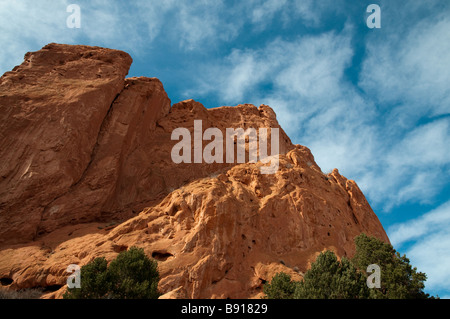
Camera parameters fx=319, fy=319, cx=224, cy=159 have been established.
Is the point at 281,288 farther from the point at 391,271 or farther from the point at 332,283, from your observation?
the point at 391,271

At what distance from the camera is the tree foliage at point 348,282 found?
53.1 feet

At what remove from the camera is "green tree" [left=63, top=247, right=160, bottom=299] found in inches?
604

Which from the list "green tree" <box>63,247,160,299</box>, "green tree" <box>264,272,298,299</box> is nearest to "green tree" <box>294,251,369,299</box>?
"green tree" <box>264,272,298,299</box>

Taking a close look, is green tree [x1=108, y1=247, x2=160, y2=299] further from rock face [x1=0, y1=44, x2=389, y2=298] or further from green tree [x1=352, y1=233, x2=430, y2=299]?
green tree [x1=352, y1=233, x2=430, y2=299]

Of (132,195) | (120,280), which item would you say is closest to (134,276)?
(120,280)

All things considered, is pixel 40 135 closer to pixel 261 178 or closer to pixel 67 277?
pixel 67 277

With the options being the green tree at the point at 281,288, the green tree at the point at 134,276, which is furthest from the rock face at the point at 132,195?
the green tree at the point at 281,288

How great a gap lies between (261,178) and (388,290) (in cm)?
1283

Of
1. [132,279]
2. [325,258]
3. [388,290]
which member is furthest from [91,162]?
[388,290]

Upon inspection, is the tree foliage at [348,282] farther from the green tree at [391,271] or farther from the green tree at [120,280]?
the green tree at [120,280]

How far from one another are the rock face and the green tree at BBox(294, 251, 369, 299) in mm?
3594

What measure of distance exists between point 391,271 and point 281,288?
634 cm

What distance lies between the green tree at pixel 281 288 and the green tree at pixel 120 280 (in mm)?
6227
